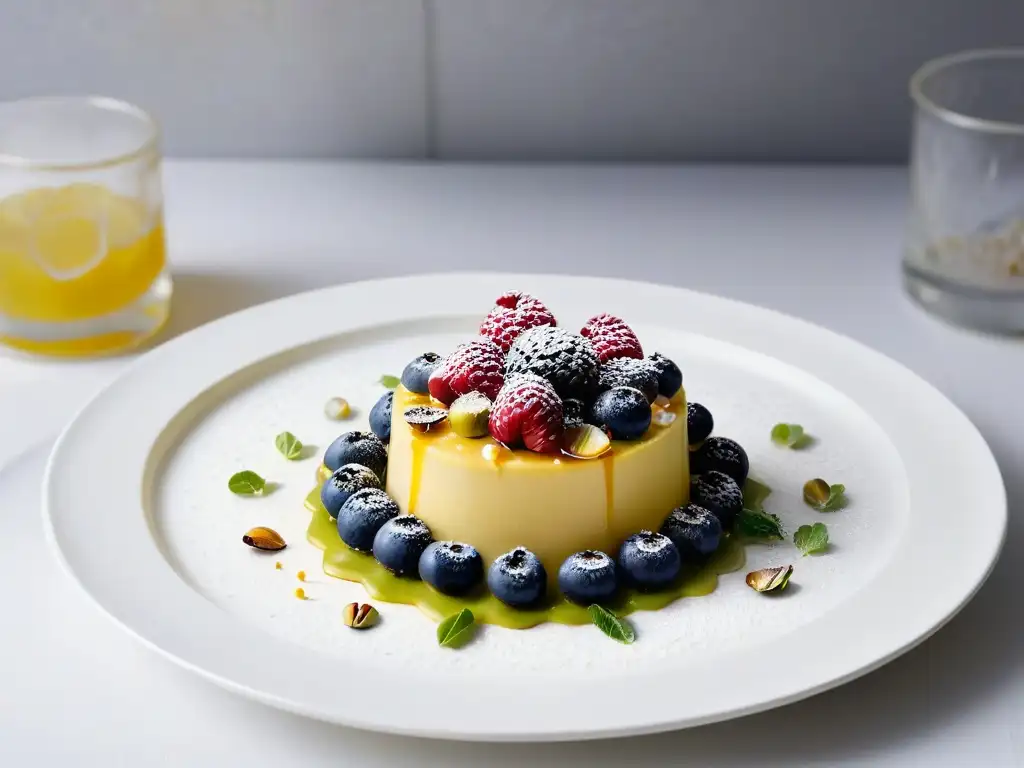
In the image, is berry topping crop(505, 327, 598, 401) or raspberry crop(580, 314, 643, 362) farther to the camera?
raspberry crop(580, 314, 643, 362)

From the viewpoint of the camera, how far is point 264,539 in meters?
1.50

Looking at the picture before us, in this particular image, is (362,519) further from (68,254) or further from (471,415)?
(68,254)

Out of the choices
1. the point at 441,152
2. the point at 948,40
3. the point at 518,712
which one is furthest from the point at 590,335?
the point at 948,40

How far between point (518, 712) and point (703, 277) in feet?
3.89

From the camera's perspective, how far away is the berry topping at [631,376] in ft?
4.91

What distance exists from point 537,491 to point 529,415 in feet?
0.30

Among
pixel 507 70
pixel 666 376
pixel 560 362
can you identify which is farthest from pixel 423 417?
pixel 507 70

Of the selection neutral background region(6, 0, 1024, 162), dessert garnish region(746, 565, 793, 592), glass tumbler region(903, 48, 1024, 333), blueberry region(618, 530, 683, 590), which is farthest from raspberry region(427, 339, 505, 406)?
neutral background region(6, 0, 1024, 162)

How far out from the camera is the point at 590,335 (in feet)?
5.29

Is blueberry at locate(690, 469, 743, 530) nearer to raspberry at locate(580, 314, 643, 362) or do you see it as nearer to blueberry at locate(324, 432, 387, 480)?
raspberry at locate(580, 314, 643, 362)

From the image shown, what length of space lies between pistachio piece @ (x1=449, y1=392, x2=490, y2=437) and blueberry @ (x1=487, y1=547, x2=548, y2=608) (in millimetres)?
143

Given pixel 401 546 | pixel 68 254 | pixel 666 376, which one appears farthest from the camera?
pixel 68 254

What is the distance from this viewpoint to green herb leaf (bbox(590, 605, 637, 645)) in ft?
4.40

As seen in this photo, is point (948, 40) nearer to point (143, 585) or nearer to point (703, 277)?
point (703, 277)
